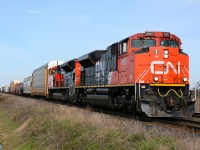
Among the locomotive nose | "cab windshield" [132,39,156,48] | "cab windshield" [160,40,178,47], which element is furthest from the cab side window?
the locomotive nose

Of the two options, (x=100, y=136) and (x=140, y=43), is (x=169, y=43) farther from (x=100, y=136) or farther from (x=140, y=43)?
(x=100, y=136)

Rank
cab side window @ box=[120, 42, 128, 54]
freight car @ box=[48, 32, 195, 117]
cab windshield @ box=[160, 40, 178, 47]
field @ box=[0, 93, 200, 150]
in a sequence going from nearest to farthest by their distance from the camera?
field @ box=[0, 93, 200, 150] < freight car @ box=[48, 32, 195, 117] < cab windshield @ box=[160, 40, 178, 47] < cab side window @ box=[120, 42, 128, 54]

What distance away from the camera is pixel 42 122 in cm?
1464

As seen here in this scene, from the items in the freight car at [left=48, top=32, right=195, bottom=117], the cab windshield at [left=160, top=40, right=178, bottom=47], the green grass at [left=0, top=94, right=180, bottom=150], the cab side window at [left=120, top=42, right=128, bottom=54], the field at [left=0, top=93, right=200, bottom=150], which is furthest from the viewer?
the cab side window at [left=120, top=42, right=128, bottom=54]

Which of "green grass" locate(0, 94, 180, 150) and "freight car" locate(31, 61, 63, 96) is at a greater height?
"freight car" locate(31, 61, 63, 96)

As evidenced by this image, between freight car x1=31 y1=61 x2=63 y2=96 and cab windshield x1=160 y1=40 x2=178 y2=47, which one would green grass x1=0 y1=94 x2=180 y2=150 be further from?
freight car x1=31 y1=61 x2=63 y2=96

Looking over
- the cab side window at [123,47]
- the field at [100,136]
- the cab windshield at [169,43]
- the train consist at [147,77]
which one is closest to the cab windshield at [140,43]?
the train consist at [147,77]

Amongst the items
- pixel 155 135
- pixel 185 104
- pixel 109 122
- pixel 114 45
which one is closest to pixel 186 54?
pixel 185 104

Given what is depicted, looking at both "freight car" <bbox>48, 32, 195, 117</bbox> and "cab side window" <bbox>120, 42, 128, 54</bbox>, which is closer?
"freight car" <bbox>48, 32, 195, 117</bbox>

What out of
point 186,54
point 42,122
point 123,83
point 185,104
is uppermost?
point 186,54

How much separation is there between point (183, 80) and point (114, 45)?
14.2ft

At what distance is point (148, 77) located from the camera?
13.2m

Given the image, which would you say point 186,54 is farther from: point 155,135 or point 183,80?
point 155,135

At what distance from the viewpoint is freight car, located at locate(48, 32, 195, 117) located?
12.7 meters
